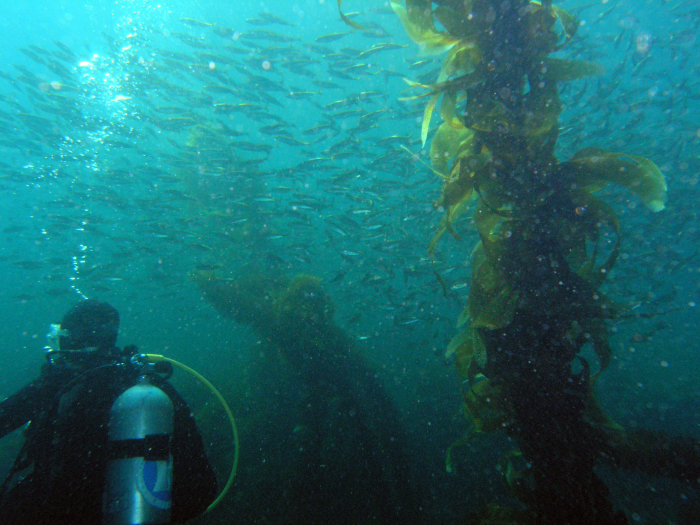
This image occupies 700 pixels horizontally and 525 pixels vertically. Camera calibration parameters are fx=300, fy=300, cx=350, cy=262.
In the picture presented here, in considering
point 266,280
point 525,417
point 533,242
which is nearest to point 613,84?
point 533,242

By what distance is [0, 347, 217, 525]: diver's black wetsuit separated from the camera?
1917 millimetres

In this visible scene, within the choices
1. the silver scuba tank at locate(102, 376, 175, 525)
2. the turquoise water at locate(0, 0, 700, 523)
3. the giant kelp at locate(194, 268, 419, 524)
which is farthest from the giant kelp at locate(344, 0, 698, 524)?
the giant kelp at locate(194, 268, 419, 524)

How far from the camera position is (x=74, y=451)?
79.6 inches

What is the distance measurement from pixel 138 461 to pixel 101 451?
1.16ft

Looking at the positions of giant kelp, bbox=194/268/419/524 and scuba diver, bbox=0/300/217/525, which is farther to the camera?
giant kelp, bbox=194/268/419/524

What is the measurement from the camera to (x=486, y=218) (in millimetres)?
2072

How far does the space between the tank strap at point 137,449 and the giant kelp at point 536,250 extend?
2.16m

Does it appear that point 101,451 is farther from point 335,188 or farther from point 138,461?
point 335,188

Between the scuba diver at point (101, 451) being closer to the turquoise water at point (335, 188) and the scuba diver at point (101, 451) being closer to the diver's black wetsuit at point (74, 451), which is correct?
the diver's black wetsuit at point (74, 451)

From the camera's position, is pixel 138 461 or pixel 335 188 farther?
pixel 335 188

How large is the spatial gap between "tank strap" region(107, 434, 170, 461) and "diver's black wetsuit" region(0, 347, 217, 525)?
7.8 inches

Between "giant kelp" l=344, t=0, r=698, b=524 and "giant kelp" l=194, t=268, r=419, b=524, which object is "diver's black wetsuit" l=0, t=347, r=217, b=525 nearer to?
"giant kelp" l=344, t=0, r=698, b=524

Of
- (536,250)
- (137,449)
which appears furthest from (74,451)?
(536,250)

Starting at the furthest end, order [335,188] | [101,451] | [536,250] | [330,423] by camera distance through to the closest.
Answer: [335,188] < [330,423] < [101,451] < [536,250]
